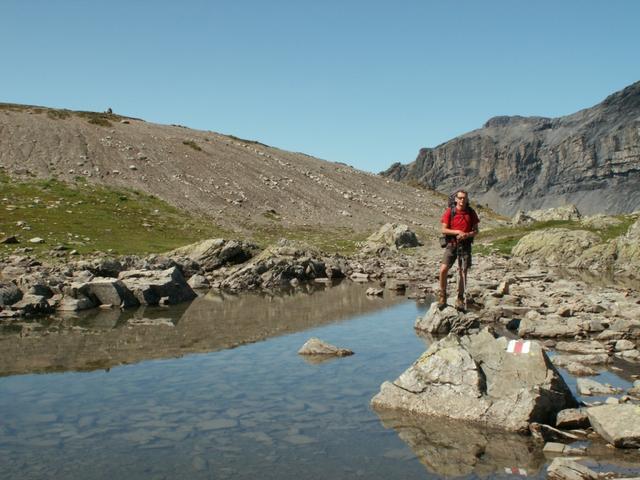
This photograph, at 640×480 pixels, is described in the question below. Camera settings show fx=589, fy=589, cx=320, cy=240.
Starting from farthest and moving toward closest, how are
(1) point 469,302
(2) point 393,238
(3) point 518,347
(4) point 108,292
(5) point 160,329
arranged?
(2) point 393,238, (4) point 108,292, (1) point 469,302, (5) point 160,329, (3) point 518,347

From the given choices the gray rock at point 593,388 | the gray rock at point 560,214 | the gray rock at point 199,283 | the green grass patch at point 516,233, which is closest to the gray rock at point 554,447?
the gray rock at point 593,388

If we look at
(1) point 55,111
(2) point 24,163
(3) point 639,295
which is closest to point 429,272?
(3) point 639,295

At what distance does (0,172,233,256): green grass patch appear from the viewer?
4678cm

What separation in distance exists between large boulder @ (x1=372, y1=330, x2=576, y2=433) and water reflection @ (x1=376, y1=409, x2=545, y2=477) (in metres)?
0.42

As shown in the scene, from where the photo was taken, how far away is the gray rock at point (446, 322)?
1927cm

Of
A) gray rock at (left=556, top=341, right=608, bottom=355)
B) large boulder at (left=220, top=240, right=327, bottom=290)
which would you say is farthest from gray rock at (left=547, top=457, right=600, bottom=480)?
large boulder at (left=220, top=240, right=327, bottom=290)

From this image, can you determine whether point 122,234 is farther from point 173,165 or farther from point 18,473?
point 18,473

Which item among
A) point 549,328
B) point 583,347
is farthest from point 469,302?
point 583,347

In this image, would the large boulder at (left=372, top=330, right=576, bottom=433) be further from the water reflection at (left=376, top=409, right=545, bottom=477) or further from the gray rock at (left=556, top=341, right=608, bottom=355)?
the gray rock at (left=556, top=341, right=608, bottom=355)

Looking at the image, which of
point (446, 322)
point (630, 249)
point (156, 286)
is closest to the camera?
point (446, 322)

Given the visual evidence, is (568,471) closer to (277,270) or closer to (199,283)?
(199,283)

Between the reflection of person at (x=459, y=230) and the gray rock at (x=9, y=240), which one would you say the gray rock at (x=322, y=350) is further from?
the gray rock at (x=9, y=240)

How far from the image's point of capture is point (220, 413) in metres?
12.6

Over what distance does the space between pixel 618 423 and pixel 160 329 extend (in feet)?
56.6
